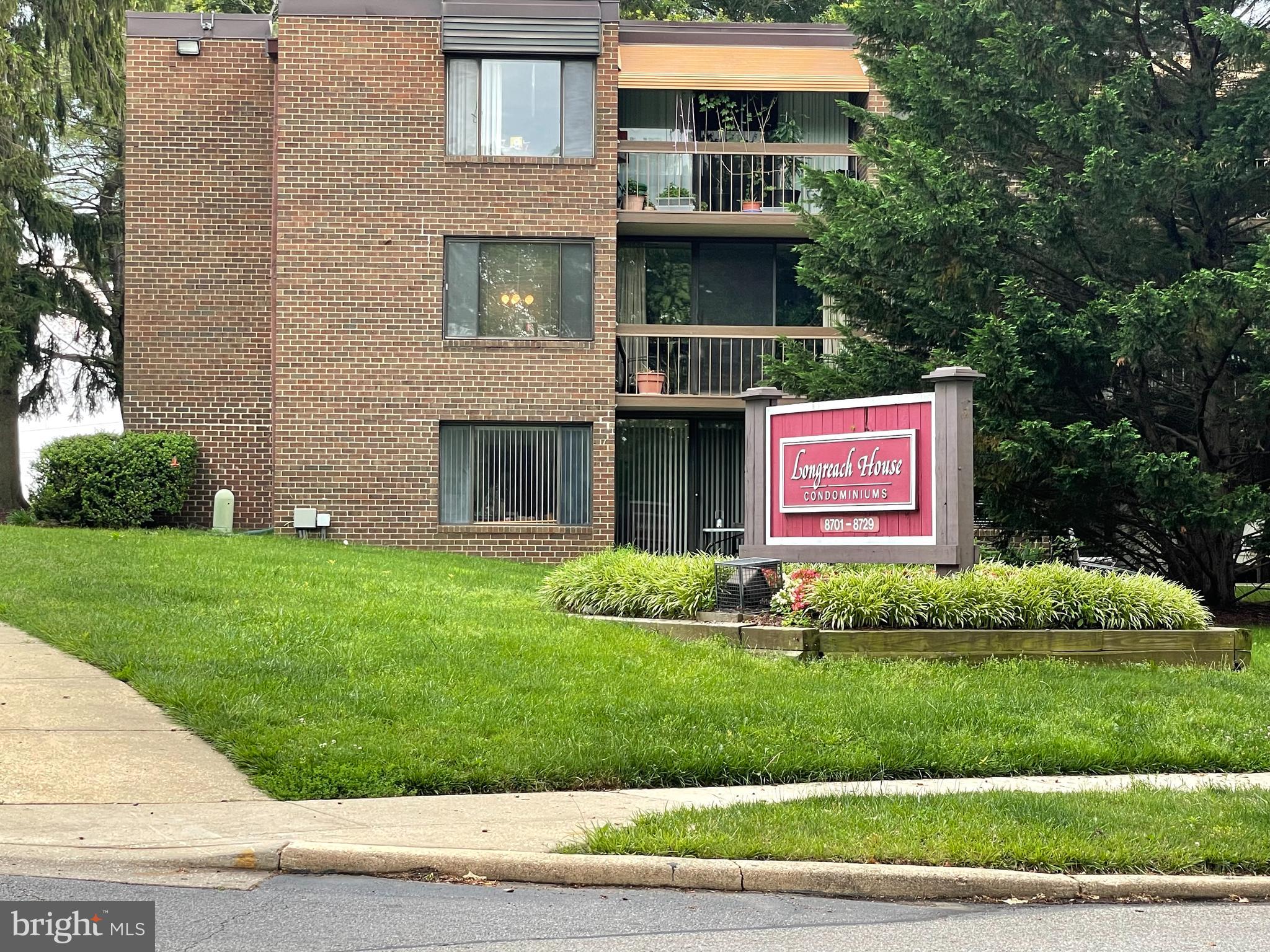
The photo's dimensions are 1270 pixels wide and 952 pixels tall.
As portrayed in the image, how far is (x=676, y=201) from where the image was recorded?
23094mm

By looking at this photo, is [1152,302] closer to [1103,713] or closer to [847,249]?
[847,249]

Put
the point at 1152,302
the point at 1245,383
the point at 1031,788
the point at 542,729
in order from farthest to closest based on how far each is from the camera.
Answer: the point at 1245,383 < the point at 1152,302 < the point at 542,729 < the point at 1031,788

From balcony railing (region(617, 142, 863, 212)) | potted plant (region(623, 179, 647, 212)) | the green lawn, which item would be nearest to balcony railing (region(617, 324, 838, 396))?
potted plant (region(623, 179, 647, 212))

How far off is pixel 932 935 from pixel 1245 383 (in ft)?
43.6

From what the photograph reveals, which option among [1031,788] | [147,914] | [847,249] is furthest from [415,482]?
[147,914]

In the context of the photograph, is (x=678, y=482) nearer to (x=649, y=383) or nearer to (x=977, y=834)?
(x=649, y=383)

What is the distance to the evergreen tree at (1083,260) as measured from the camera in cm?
1552

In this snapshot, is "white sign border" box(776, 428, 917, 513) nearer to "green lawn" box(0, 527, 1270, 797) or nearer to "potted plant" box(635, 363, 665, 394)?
"green lawn" box(0, 527, 1270, 797)

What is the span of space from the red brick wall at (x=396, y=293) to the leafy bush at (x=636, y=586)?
8422mm

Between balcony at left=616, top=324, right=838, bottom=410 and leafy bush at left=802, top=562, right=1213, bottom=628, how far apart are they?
1113cm

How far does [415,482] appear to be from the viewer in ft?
72.4

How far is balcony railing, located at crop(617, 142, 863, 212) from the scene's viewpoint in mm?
23141

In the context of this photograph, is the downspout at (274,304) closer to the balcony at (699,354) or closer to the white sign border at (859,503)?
the balcony at (699,354)

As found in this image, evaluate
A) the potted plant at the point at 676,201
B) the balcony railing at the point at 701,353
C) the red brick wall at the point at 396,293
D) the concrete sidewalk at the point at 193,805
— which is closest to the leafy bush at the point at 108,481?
the red brick wall at the point at 396,293
